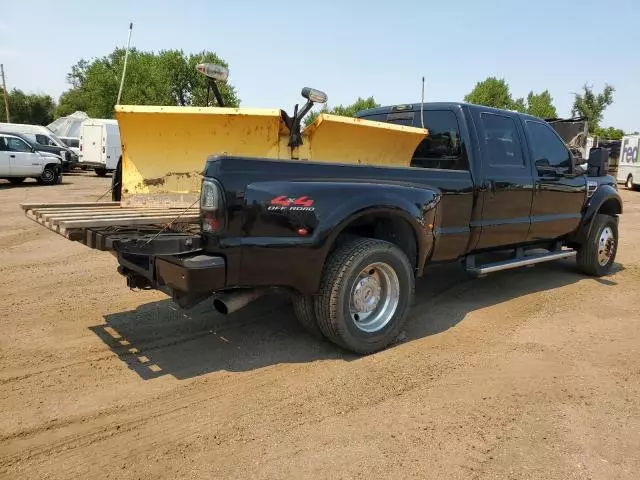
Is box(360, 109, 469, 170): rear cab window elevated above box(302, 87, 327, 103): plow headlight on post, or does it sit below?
below

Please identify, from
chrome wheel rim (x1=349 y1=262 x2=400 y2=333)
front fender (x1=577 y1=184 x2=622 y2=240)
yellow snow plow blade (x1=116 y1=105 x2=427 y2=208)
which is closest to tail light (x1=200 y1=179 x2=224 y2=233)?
yellow snow plow blade (x1=116 y1=105 x2=427 y2=208)

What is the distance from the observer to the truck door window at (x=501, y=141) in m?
5.29

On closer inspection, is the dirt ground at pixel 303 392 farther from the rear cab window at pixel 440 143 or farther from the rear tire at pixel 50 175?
the rear tire at pixel 50 175

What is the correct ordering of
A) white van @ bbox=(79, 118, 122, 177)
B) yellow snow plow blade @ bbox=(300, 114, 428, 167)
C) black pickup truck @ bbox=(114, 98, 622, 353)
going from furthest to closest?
white van @ bbox=(79, 118, 122, 177), yellow snow plow blade @ bbox=(300, 114, 428, 167), black pickup truck @ bbox=(114, 98, 622, 353)

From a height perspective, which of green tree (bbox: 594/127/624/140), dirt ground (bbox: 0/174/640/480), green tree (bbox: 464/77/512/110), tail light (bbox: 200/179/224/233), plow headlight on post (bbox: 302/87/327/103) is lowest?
dirt ground (bbox: 0/174/640/480)

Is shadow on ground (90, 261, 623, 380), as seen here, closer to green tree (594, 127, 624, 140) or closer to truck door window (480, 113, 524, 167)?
truck door window (480, 113, 524, 167)

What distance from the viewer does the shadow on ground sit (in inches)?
155

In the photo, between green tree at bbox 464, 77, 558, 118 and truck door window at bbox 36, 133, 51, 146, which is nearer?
truck door window at bbox 36, 133, 51, 146

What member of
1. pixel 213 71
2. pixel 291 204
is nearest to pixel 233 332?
pixel 291 204

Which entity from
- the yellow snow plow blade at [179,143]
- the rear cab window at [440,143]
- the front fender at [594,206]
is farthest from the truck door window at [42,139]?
the front fender at [594,206]

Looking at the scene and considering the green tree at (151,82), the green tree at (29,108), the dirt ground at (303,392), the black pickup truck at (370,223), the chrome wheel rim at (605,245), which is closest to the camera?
the dirt ground at (303,392)

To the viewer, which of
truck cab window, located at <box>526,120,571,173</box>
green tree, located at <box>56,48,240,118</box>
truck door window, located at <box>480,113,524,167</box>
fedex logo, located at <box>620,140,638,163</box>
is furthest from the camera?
green tree, located at <box>56,48,240,118</box>

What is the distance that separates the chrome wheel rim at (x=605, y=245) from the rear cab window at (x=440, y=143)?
2.96m

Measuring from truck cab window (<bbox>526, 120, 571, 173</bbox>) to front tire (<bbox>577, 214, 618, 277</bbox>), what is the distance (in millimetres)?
1081
